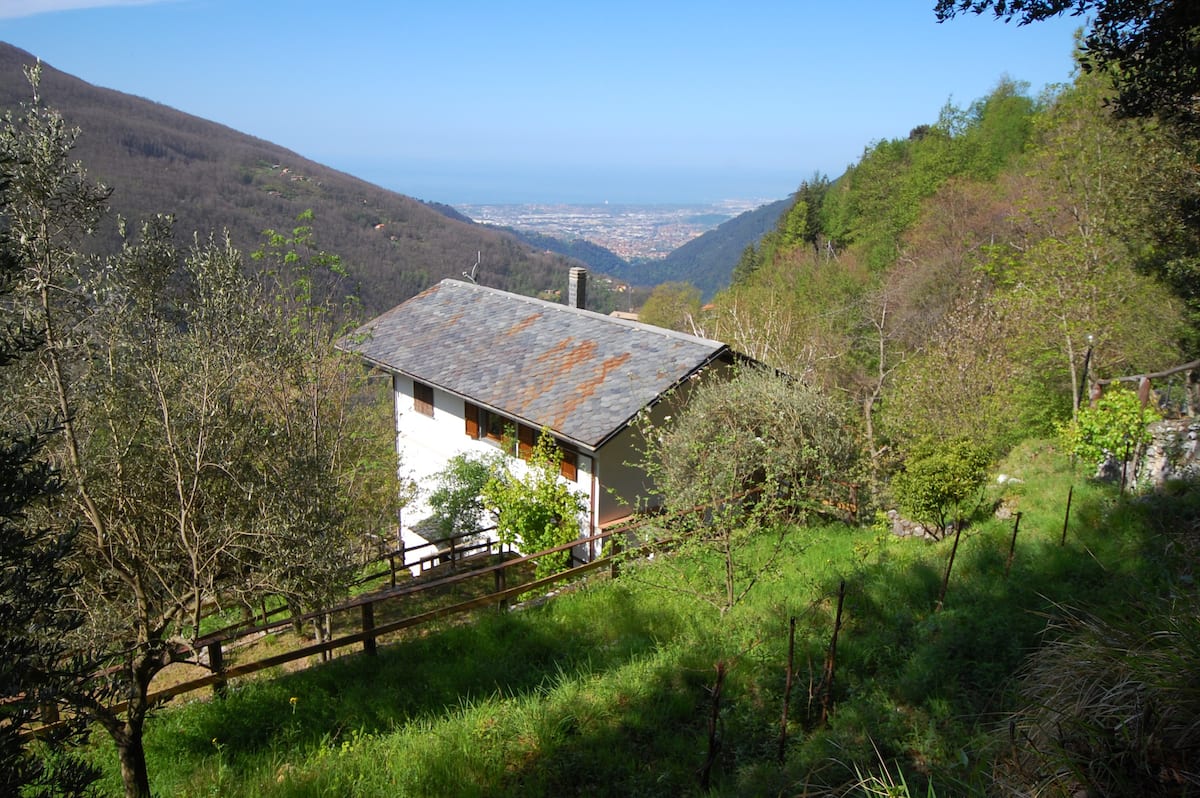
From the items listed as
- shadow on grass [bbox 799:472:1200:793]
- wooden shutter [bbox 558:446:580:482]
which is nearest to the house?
wooden shutter [bbox 558:446:580:482]

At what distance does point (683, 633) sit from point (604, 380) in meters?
8.52

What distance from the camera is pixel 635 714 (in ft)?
21.0

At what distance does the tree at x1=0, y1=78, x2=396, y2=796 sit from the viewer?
569cm

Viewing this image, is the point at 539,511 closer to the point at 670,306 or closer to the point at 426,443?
the point at 426,443

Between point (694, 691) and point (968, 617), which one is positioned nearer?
point (968, 617)

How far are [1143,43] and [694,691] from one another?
686cm

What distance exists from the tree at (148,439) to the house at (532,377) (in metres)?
5.67

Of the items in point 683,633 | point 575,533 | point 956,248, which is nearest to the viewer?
point 683,633

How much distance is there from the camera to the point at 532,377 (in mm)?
17062

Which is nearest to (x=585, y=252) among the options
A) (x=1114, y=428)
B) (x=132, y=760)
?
(x=1114, y=428)

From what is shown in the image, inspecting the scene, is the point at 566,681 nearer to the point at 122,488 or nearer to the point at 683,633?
the point at 683,633

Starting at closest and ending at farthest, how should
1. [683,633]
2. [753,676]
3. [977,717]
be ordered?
1. [977,717]
2. [753,676]
3. [683,633]

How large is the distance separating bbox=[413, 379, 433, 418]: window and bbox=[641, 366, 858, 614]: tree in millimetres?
7779

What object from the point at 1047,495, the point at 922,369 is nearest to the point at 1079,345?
the point at 922,369
